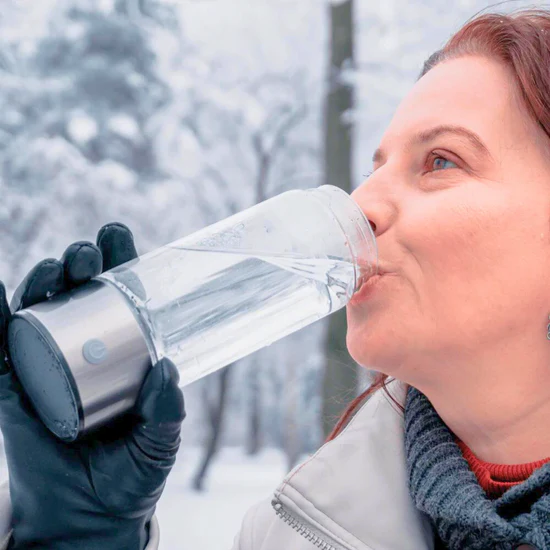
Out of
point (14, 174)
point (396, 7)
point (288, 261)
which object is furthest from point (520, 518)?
point (396, 7)

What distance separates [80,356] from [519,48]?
2.73 ft

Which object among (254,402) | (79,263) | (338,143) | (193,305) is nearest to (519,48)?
(193,305)

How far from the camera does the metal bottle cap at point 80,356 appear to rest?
0.76 m

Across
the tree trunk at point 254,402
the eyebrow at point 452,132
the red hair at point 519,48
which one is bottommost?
the tree trunk at point 254,402

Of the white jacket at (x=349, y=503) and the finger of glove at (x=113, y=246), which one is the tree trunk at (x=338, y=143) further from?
the finger of glove at (x=113, y=246)

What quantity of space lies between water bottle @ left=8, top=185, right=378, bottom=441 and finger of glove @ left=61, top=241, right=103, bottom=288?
0.03 m

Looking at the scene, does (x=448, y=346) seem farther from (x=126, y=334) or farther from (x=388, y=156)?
(x=126, y=334)

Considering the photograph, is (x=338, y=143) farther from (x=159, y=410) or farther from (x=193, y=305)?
(x=159, y=410)

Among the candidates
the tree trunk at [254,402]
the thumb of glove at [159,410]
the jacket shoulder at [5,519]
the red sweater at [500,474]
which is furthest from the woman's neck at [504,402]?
the tree trunk at [254,402]

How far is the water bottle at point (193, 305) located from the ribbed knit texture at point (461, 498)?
31 centimetres

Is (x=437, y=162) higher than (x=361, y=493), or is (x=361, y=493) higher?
(x=437, y=162)

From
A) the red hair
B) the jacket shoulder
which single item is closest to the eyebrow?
the red hair

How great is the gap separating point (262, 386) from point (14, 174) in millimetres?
2107

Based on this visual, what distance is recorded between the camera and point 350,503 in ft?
3.77
